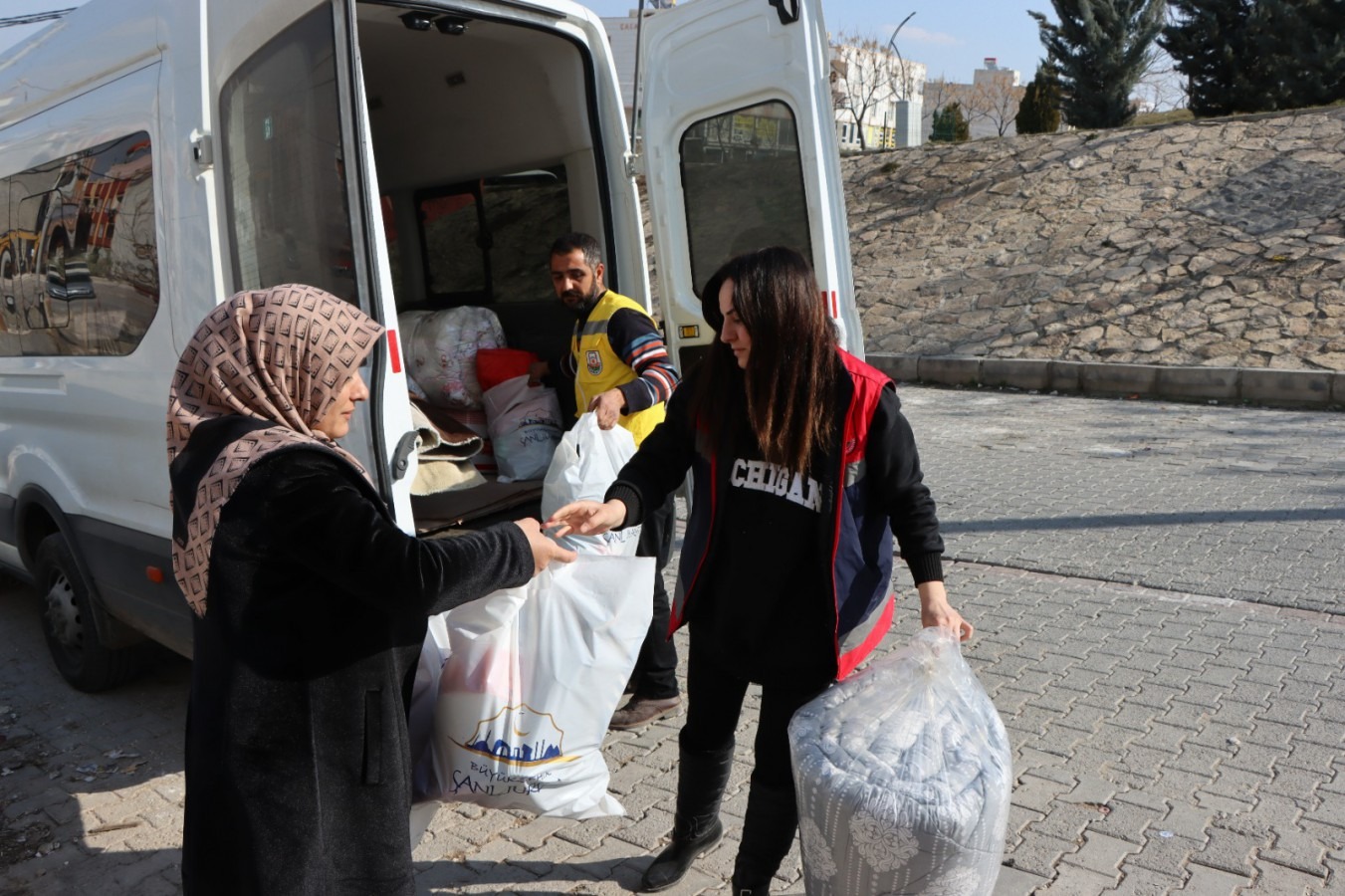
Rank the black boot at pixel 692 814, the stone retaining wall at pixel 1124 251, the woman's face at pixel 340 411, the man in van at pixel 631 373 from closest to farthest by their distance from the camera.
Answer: the woman's face at pixel 340 411 < the black boot at pixel 692 814 < the man in van at pixel 631 373 < the stone retaining wall at pixel 1124 251

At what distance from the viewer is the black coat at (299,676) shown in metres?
1.83

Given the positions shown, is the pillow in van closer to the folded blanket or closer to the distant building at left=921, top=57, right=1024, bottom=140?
the folded blanket

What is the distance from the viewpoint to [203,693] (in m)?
1.92

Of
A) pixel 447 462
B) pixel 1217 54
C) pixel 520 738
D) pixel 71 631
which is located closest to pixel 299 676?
pixel 520 738

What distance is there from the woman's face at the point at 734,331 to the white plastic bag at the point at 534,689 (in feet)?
1.68

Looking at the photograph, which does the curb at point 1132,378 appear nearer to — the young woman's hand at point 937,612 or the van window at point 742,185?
the van window at point 742,185

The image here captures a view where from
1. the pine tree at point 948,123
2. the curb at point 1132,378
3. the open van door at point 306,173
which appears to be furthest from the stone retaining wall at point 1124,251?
the pine tree at point 948,123

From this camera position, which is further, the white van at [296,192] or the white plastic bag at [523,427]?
the white plastic bag at [523,427]

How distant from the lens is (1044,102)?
25.5 m

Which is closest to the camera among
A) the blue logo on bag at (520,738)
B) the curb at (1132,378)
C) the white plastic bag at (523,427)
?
the blue logo on bag at (520,738)

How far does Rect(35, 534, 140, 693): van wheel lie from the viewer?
4.52 m

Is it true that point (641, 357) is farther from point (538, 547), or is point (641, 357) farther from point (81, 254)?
point (81, 254)

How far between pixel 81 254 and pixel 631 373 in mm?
2117

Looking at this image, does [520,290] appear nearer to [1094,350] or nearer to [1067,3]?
[1094,350]
